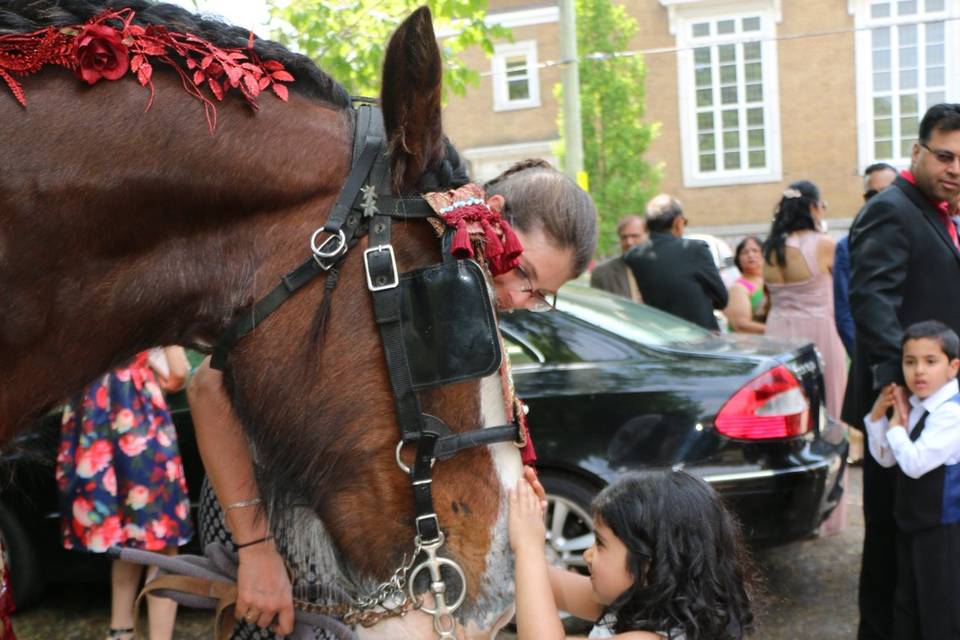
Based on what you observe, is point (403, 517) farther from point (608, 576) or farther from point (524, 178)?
point (524, 178)

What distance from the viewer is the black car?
4.46 meters

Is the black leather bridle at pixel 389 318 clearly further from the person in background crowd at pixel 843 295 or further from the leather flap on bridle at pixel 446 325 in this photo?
the person in background crowd at pixel 843 295

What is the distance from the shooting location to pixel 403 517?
1.60 metres

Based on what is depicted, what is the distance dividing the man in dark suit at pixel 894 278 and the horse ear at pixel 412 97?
2.84 metres

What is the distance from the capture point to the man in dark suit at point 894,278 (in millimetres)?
3904

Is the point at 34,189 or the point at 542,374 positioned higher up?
the point at 34,189

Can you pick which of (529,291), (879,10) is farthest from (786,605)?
(879,10)

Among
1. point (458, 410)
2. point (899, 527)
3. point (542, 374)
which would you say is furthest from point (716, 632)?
point (542, 374)

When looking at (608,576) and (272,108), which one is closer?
(272,108)

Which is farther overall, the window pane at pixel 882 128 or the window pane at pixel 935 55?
the window pane at pixel 882 128

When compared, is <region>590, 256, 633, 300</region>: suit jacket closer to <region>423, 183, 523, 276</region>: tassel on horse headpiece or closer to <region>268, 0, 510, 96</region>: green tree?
<region>268, 0, 510, 96</region>: green tree

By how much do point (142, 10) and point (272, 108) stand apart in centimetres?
27

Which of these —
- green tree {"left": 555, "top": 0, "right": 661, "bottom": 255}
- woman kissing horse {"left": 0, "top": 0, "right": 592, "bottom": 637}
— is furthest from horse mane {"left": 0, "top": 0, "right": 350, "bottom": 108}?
green tree {"left": 555, "top": 0, "right": 661, "bottom": 255}

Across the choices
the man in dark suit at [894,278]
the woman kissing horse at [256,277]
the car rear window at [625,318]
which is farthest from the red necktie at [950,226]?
the woman kissing horse at [256,277]
